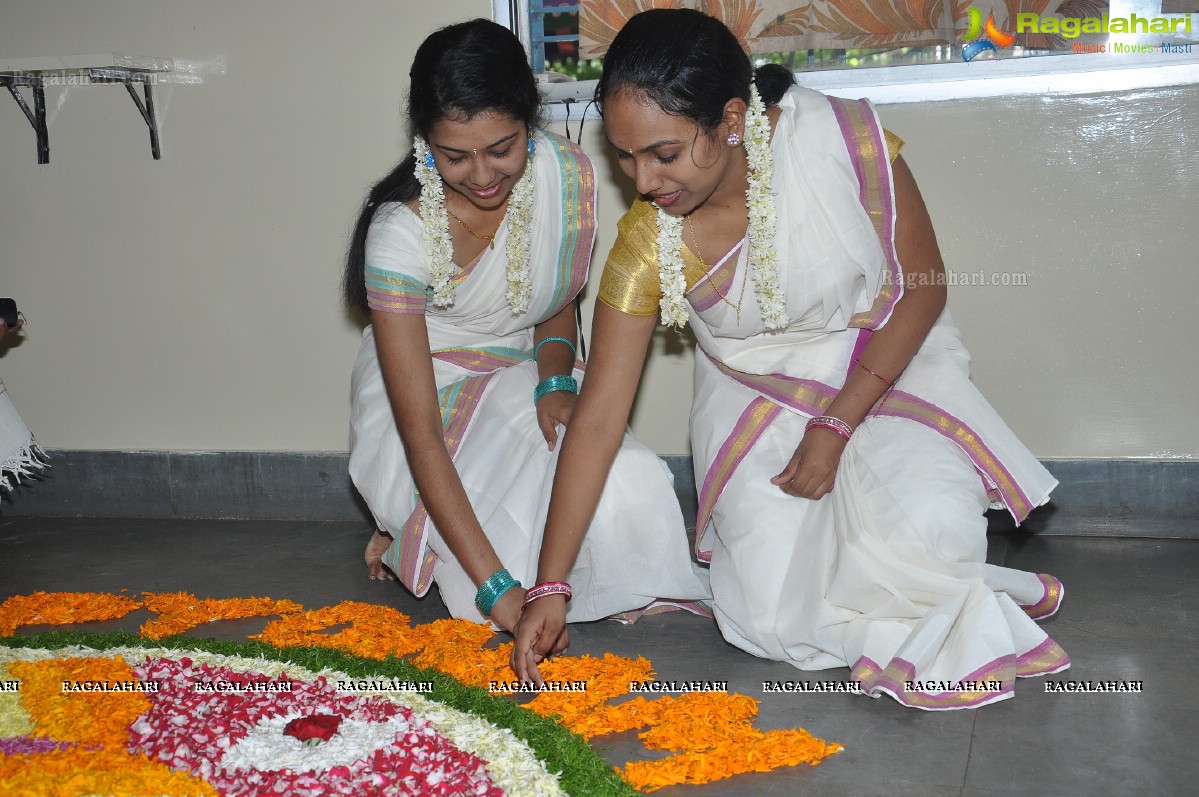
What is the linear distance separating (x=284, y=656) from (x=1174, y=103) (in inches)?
120

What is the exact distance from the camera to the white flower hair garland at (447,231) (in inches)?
114

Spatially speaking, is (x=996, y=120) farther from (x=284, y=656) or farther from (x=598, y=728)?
(x=284, y=656)

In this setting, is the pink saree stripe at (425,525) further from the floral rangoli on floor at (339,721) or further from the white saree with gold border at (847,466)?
the white saree with gold border at (847,466)

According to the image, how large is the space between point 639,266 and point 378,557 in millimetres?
1400

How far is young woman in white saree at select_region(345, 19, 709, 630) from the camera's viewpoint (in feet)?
8.64

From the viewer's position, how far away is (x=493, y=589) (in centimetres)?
258

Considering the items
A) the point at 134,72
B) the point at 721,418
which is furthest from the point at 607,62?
the point at 134,72

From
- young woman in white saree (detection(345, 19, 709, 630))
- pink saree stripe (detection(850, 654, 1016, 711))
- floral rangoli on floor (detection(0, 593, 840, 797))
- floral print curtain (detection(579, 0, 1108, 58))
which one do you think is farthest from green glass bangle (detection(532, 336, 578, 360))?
pink saree stripe (detection(850, 654, 1016, 711))

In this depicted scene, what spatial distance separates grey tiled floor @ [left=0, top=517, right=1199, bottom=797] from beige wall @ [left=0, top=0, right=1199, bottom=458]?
442 mm

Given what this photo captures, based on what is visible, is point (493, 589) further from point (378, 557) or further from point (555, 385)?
point (378, 557)

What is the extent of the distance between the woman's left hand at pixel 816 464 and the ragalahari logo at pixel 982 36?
1.61m

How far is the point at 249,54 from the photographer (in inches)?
159

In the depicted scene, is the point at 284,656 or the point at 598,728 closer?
the point at 598,728

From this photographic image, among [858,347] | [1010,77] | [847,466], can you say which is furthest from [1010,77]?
[847,466]
